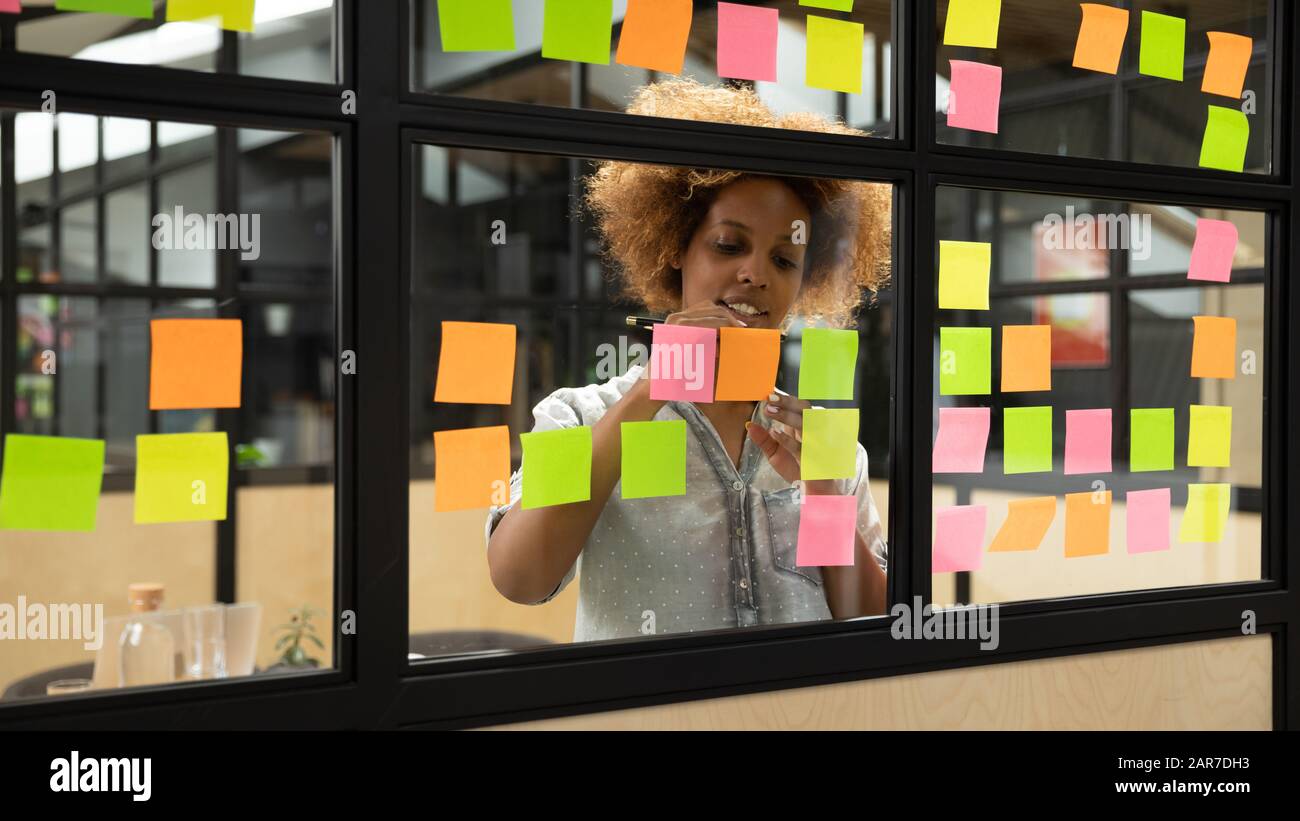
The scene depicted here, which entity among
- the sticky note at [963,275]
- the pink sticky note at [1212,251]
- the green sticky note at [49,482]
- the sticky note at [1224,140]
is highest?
the sticky note at [1224,140]

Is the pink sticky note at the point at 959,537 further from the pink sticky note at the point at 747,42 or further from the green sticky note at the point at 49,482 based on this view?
the green sticky note at the point at 49,482

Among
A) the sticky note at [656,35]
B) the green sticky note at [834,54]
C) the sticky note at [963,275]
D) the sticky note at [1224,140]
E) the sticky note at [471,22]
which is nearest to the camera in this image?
the sticky note at [471,22]

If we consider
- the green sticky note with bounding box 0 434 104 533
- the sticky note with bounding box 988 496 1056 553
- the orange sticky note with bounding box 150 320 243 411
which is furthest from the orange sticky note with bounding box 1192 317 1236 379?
the green sticky note with bounding box 0 434 104 533

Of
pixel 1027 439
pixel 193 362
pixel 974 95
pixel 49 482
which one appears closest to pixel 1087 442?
pixel 1027 439

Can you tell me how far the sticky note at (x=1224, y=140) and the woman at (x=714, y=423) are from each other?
74 centimetres

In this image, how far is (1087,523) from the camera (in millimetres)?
2004

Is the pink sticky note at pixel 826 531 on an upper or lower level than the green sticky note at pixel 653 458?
lower

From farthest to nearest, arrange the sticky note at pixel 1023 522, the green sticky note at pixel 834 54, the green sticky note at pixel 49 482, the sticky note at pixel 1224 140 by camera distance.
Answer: the sticky note at pixel 1224 140 → the sticky note at pixel 1023 522 → the green sticky note at pixel 834 54 → the green sticky note at pixel 49 482

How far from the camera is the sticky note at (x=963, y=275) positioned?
1.83m

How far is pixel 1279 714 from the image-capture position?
209cm

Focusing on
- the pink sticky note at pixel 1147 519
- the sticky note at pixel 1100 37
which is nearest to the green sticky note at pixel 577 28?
the sticky note at pixel 1100 37
